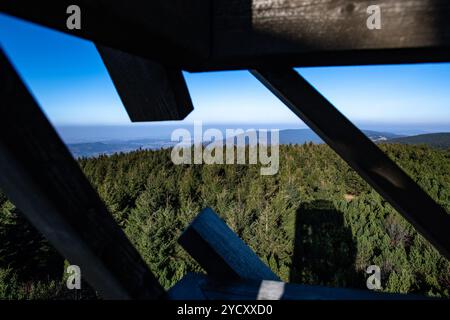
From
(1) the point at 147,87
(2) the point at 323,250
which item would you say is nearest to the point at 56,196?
(1) the point at 147,87

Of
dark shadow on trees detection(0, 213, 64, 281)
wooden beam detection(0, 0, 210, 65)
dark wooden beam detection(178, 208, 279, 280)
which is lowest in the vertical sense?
dark shadow on trees detection(0, 213, 64, 281)

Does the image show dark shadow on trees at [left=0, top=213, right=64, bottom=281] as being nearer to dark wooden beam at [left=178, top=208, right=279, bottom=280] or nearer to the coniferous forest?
the coniferous forest

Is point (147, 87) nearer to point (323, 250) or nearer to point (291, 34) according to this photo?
point (291, 34)

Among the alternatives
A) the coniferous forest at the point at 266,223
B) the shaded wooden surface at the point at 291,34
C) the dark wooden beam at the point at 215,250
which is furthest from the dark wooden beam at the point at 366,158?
the coniferous forest at the point at 266,223

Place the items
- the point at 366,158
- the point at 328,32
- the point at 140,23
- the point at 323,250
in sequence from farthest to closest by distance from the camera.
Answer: the point at 323,250, the point at 366,158, the point at 328,32, the point at 140,23

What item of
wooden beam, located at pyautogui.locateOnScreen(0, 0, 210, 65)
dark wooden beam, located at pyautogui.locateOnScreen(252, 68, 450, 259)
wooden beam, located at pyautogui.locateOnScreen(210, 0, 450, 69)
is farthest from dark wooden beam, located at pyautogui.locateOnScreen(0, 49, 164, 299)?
dark wooden beam, located at pyautogui.locateOnScreen(252, 68, 450, 259)

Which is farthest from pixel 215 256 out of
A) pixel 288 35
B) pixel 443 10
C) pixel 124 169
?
pixel 124 169
